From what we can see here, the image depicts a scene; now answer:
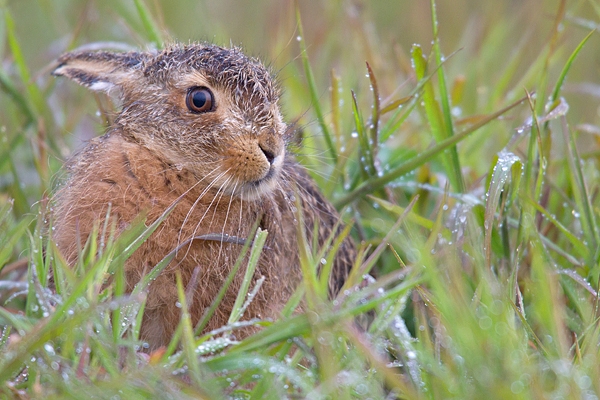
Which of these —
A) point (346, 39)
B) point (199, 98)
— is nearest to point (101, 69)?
point (199, 98)

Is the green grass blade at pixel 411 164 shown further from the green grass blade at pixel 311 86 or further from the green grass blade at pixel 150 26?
the green grass blade at pixel 150 26

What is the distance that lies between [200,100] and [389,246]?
874mm

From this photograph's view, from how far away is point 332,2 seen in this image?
189 inches

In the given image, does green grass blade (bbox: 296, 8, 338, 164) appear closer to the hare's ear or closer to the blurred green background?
the blurred green background

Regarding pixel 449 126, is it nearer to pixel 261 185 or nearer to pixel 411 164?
pixel 411 164

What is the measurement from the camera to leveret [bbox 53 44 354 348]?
2.50 m

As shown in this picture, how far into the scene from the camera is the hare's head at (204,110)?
2.53 meters

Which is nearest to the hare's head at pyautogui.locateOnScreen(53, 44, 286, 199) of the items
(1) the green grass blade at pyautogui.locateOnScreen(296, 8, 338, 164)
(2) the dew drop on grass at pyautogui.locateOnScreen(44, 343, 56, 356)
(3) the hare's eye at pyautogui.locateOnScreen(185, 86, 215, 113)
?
(3) the hare's eye at pyautogui.locateOnScreen(185, 86, 215, 113)

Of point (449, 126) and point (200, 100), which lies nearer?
point (200, 100)

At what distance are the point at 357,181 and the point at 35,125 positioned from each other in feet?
5.63

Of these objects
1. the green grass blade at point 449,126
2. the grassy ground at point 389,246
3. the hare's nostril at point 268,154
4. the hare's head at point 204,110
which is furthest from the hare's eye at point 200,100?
the green grass blade at point 449,126

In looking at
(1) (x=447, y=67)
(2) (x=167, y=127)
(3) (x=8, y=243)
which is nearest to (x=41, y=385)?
(3) (x=8, y=243)

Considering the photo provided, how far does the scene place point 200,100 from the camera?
8.84ft

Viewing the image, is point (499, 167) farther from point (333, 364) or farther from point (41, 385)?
point (41, 385)
